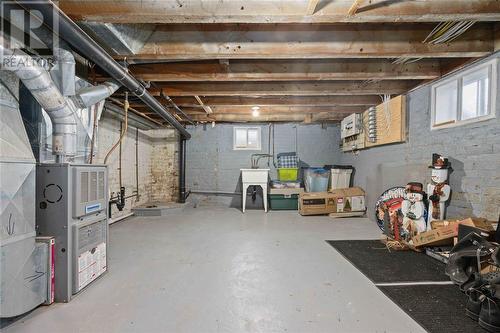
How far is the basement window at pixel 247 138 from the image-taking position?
5.83m

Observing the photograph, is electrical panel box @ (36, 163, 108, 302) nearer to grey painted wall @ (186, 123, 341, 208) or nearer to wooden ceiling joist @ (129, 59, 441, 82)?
wooden ceiling joist @ (129, 59, 441, 82)

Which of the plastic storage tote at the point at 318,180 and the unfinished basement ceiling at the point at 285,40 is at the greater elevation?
the unfinished basement ceiling at the point at 285,40

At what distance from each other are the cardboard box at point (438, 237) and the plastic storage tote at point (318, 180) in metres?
2.59

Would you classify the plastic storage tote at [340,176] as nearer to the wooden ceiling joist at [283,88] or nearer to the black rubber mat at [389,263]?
the wooden ceiling joist at [283,88]

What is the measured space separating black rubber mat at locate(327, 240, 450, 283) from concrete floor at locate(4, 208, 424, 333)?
130 mm

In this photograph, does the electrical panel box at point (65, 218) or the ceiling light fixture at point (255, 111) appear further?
the ceiling light fixture at point (255, 111)

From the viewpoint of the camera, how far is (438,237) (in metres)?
2.28

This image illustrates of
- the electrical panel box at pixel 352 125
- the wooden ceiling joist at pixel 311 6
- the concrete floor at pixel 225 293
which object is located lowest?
the concrete floor at pixel 225 293

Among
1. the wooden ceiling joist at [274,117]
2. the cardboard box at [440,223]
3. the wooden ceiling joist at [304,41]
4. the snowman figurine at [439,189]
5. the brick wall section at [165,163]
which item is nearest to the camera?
the wooden ceiling joist at [304,41]

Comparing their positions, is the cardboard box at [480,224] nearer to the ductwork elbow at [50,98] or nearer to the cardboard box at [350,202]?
the cardboard box at [350,202]

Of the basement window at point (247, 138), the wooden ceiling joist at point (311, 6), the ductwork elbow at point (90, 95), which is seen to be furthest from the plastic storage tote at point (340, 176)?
the ductwork elbow at point (90, 95)

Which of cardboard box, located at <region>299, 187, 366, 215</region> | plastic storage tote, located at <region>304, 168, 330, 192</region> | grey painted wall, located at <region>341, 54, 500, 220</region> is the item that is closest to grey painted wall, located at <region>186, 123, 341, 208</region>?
plastic storage tote, located at <region>304, 168, 330, 192</region>

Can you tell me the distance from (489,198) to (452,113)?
3.43ft

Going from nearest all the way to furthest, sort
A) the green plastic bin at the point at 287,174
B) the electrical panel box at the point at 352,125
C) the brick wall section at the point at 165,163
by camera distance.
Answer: the electrical panel box at the point at 352,125, the green plastic bin at the point at 287,174, the brick wall section at the point at 165,163
